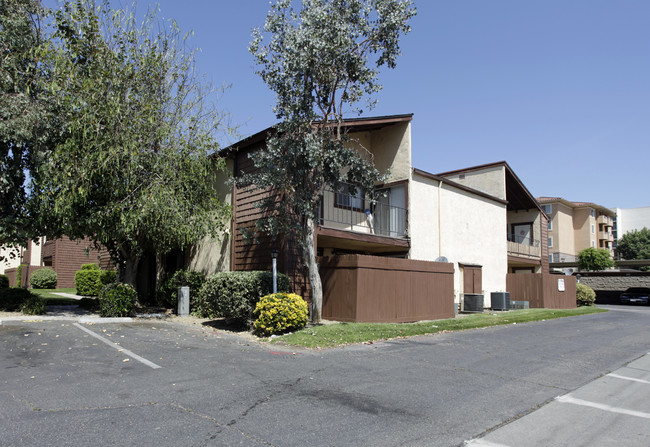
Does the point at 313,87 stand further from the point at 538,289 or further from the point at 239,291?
the point at 538,289

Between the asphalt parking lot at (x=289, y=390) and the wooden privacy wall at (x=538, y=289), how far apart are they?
45.6 ft

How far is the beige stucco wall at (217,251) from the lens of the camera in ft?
53.6

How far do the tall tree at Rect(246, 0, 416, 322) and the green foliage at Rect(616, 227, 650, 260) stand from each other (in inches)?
2788

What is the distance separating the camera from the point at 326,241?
1641 centimetres

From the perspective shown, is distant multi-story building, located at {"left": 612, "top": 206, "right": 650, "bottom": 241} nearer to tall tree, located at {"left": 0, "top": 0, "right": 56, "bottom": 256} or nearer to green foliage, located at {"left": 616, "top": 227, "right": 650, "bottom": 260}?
green foliage, located at {"left": 616, "top": 227, "right": 650, "bottom": 260}

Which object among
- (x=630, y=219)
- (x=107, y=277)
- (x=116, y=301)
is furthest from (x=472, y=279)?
(x=630, y=219)

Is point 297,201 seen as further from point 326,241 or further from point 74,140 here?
point 74,140

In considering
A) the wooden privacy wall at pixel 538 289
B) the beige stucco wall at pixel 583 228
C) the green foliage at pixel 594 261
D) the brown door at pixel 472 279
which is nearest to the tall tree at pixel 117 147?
the brown door at pixel 472 279

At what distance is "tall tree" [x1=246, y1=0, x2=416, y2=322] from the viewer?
39.2 feet

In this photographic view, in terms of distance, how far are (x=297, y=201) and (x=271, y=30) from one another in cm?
456

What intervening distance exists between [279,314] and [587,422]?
6.97 meters

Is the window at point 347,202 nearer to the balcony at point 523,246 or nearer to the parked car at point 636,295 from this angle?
the balcony at point 523,246

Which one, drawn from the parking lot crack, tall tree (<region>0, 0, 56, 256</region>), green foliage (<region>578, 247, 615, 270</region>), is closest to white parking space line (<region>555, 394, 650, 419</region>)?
the parking lot crack

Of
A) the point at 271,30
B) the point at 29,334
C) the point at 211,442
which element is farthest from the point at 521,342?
the point at 29,334
